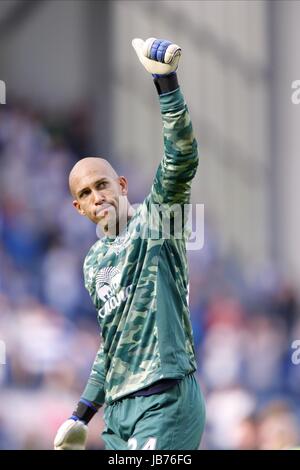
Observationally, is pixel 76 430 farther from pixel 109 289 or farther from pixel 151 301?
pixel 151 301

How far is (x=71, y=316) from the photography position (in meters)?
10.2

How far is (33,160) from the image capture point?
11867 mm

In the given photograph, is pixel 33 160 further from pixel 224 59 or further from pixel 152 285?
pixel 152 285

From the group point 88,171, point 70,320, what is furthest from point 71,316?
point 88,171

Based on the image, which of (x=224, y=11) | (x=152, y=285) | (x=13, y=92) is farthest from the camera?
(x=224, y=11)

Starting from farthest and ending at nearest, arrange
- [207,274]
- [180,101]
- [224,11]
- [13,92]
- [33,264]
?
[224,11] → [13,92] → [207,274] → [33,264] → [180,101]

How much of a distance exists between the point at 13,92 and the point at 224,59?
9.92ft

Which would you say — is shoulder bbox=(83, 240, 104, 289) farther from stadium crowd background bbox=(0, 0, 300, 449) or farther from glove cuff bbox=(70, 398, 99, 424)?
stadium crowd background bbox=(0, 0, 300, 449)

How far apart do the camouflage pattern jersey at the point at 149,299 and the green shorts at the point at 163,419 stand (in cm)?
6

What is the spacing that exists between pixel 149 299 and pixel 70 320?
6057 millimetres

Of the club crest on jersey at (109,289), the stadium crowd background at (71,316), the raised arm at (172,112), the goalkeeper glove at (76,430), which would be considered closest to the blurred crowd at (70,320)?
the stadium crowd background at (71,316)

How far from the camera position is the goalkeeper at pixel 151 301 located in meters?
3.94
